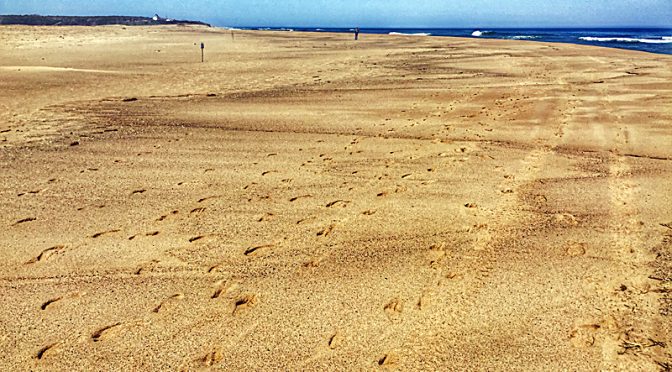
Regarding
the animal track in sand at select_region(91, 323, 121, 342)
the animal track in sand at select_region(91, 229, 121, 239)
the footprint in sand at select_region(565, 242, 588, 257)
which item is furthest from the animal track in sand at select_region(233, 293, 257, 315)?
the footprint in sand at select_region(565, 242, 588, 257)

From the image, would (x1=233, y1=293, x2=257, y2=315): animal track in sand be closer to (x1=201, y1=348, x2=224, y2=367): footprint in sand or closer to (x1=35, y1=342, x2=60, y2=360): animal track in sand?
(x1=201, y1=348, x2=224, y2=367): footprint in sand

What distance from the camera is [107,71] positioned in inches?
794

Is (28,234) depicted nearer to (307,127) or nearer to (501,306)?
(501,306)

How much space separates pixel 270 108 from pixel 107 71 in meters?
11.5

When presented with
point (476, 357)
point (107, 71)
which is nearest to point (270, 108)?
point (476, 357)

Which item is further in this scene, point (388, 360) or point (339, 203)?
point (339, 203)

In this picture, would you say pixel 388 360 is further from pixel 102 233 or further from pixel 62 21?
pixel 62 21

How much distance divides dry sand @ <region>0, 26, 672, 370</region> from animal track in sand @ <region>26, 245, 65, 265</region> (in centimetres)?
3

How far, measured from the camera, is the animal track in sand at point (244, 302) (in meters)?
4.11

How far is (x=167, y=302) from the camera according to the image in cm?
420

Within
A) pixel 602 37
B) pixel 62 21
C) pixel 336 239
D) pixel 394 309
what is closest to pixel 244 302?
pixel 394 309

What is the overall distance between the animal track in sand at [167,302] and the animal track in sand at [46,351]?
2.47 feet

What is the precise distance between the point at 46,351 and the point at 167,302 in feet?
3.12

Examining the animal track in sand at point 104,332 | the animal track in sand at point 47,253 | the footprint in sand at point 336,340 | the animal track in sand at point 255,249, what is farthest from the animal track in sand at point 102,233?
the footprint in sand at point 336,340
